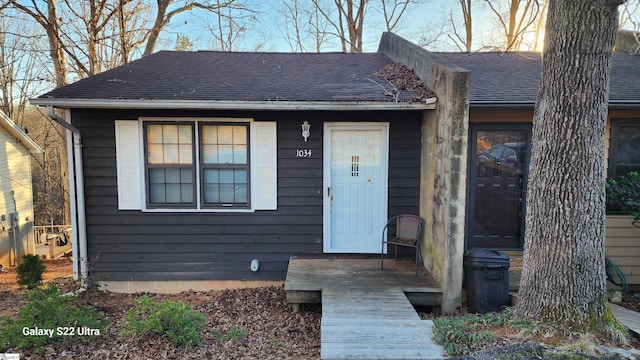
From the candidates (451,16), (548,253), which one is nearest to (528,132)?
(548,253)

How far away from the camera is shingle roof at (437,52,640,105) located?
4.97 metres

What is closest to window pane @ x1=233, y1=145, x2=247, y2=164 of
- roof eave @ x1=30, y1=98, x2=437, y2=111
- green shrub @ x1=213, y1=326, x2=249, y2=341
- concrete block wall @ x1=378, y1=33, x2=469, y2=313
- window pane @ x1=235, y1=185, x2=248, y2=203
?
window pane @ x1=235, y1=185, x2=248, y2=203

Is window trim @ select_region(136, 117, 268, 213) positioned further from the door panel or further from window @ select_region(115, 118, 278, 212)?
the door panel

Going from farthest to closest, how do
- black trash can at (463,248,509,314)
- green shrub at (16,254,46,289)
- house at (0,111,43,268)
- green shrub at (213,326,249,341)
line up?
house at (0,111,43,268), green shrub at (16,254,46,289), black trash can at (463,248,509,314), green shrub at (213,326,249,341)

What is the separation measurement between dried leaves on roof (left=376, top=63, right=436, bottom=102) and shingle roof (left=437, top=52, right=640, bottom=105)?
65 centimetres

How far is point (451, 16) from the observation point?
14852 millimetres

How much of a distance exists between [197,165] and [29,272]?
3.20 meters

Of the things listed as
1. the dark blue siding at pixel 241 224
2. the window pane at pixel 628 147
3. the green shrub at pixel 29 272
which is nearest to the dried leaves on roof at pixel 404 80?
the dark blue siding at pixel 241 224

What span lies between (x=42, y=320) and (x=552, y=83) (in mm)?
5100

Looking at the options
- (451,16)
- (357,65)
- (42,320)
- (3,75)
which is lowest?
(42,320)

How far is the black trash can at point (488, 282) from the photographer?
13.8ft

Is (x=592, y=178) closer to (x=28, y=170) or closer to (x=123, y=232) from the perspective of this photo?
(x=123, y=232)

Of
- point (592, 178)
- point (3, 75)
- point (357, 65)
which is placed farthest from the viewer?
point (3, 75)

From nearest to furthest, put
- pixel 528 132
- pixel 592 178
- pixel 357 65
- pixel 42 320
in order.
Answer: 1. pixel 592 178
2. pixel 42 320
3. pixel 528 132
4. pixel 357 65
